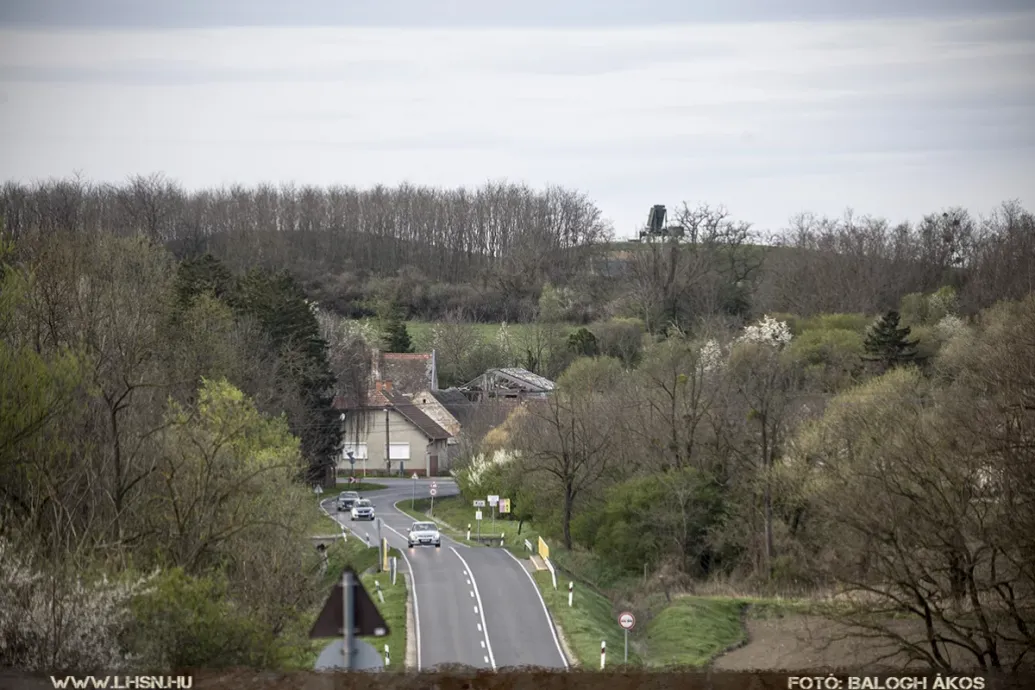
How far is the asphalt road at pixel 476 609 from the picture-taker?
2428cm

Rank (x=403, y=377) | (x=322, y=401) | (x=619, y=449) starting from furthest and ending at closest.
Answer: (x=403, y=377) → (x=322, y=401) → (x=619, y=449)

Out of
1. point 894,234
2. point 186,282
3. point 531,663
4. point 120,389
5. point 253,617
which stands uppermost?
point 894,234

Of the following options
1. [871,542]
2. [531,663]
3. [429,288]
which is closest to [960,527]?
[871,542]

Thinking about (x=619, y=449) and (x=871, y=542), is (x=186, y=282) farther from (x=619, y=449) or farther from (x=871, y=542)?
(x=871, y=542)

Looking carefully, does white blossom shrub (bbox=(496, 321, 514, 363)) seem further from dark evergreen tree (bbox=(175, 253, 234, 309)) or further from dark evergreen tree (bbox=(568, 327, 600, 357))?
dark evergreen tree (bbox=(175, 253, 234, 309))

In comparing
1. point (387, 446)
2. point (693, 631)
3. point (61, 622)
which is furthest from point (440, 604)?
point (387, 446)

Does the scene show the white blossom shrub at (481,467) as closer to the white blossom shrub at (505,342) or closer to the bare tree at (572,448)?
the bare tree at (572,448)

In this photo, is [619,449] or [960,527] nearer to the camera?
[960,527]

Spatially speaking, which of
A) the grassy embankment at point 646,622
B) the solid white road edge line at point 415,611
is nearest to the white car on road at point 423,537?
the solid white road edge line at point 415,611

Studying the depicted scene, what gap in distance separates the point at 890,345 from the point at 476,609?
1474 inches

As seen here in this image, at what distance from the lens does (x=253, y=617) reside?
16.5 metres

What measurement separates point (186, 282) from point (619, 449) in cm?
2029

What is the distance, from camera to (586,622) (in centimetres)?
2697

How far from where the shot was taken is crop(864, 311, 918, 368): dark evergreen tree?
59.9m
